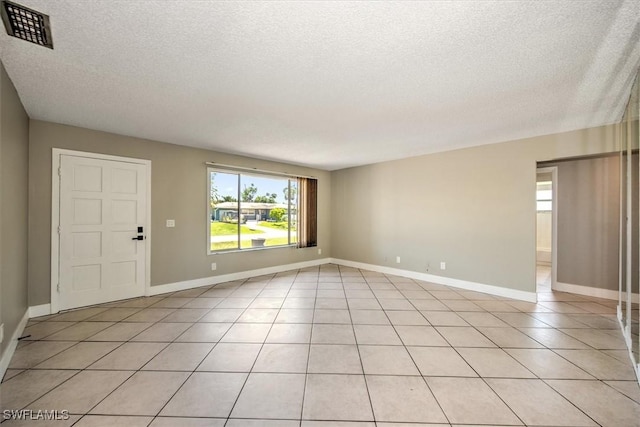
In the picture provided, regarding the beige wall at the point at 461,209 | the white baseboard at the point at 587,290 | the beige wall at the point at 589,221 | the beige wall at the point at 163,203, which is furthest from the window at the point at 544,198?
the beige wall at the point at 163,203

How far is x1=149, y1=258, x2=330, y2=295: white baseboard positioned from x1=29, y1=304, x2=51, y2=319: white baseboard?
3.70ft

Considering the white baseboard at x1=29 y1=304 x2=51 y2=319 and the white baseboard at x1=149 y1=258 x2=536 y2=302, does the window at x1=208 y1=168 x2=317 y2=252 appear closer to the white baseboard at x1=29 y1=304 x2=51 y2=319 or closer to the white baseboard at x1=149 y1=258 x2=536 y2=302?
the white baseboard at x1=149 y1=258 x2=536 y2=302

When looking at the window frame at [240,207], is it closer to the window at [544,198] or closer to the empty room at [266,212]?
the empty room at [266,212]

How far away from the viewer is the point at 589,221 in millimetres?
4250

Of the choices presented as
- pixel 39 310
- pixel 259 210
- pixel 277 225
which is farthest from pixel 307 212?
pixel 39 310

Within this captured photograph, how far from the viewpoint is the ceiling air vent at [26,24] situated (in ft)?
5.02

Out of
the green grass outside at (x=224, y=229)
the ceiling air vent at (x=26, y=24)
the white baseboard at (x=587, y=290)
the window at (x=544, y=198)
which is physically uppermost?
the ceiling air vent at (x=26, y=24)

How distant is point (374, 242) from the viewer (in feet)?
19.5

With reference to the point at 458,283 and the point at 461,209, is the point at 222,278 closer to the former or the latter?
the point at 458,283

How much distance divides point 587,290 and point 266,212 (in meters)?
5.97

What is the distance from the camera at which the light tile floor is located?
5.55 ft

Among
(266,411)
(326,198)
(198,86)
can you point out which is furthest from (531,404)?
(326,198)

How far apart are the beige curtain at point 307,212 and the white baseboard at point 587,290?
190 inches

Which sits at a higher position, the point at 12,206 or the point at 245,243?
the point at 12,206
